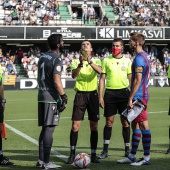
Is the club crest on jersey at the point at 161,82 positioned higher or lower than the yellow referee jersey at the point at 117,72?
lower

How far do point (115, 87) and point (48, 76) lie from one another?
1.88m

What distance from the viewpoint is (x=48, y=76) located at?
336 inches

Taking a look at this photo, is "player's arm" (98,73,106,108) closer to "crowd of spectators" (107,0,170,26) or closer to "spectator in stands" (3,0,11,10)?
"spectator in stands" (3,0,11,10)

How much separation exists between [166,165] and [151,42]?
39132 mm

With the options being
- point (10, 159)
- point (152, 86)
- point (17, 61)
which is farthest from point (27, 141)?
point (17, 61)

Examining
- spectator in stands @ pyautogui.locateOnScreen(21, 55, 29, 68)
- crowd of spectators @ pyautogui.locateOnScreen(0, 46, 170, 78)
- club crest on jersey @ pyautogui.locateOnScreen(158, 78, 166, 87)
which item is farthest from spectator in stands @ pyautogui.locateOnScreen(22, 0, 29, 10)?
club crest on jersey @ pyautogui.locateOnScreen(158, 78, 166, 87)

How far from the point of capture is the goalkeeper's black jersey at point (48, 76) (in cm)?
847

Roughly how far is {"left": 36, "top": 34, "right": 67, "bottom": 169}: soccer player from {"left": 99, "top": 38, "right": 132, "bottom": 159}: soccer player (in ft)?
5.21

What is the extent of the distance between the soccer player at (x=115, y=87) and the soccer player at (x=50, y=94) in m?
1.59

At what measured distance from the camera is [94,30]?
4381 cm

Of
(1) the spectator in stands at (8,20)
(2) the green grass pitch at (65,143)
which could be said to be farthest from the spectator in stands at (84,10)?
(2) the green grass pitch at (65,143)

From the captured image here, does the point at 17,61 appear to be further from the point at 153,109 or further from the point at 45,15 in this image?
the point at 153,109

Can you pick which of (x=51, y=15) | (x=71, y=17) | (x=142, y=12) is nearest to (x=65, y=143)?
(x=51, y=15)

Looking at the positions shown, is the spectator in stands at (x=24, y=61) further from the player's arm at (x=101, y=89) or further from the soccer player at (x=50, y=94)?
the soccer player at (x=50, y=94)
